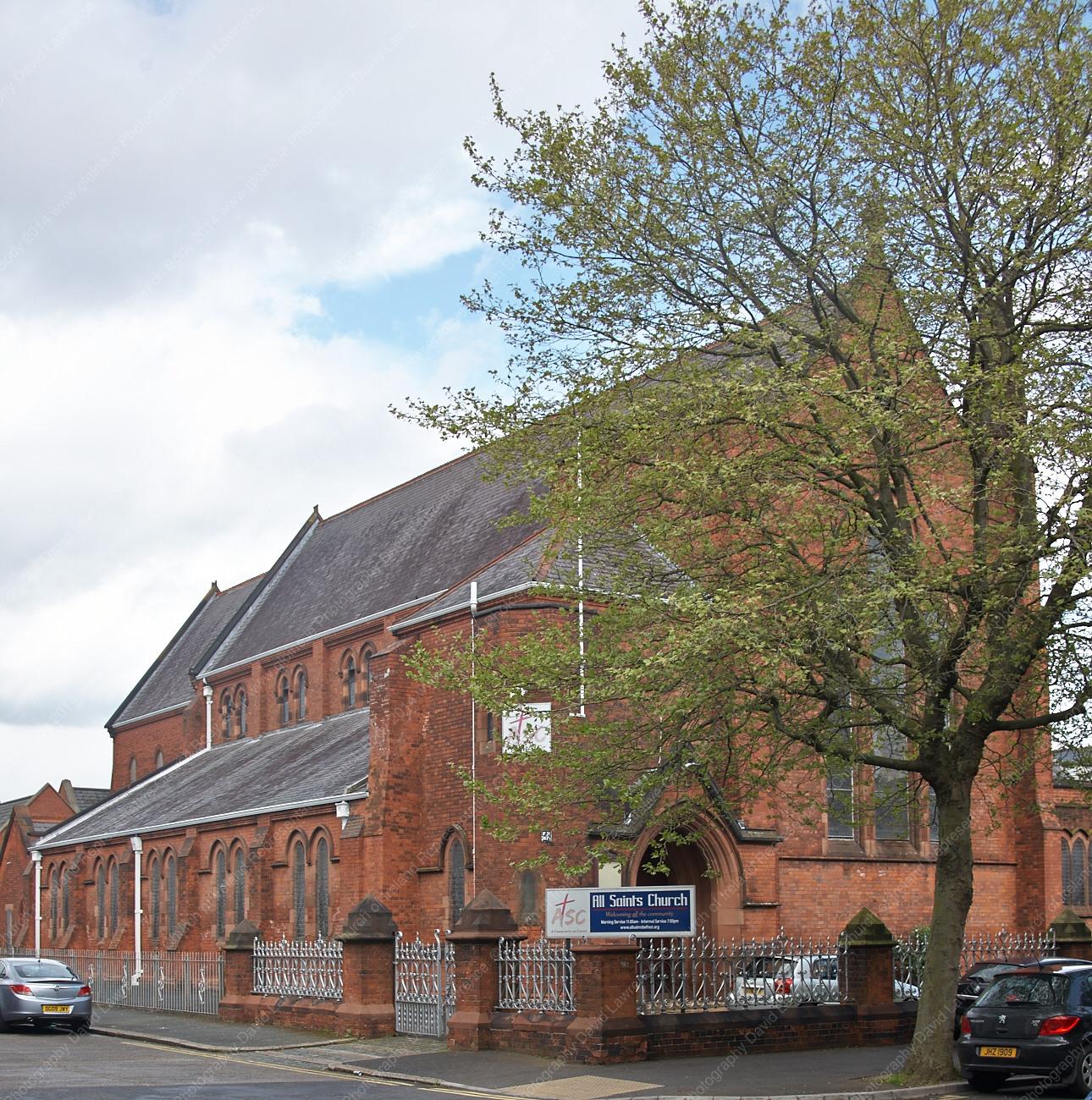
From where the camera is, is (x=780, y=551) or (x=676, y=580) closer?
(x=780, y=551)

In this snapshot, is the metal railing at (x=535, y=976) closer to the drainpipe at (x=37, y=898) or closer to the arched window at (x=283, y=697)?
the arched window at (x=283, y=697)

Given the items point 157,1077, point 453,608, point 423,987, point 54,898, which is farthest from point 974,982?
point 54,898

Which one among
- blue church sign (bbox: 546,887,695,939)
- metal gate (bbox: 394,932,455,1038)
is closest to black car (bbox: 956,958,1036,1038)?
blue church sign (bbox: 546,887,695,939)

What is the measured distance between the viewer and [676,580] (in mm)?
19141

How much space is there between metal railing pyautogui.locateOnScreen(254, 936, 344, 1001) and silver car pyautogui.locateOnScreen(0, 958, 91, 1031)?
3216mm

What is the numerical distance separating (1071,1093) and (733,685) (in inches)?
241

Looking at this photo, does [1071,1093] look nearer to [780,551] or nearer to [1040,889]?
[780,551]

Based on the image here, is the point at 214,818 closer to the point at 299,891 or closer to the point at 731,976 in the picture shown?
the point at 299,891

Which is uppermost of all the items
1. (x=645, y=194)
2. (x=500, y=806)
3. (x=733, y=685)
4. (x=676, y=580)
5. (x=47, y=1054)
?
(x=645, y=194)

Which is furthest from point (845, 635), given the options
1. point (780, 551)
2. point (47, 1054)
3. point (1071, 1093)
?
point (47, 1054)

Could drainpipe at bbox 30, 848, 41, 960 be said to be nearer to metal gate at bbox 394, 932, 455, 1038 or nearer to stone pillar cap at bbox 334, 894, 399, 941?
stone pillar cap at bbox 334, 894, 399, 941

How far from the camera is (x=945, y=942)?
59.2ft

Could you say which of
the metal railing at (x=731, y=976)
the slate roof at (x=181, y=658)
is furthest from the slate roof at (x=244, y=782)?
the metal railing at (x=731, y=976)

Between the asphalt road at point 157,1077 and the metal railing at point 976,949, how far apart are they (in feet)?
32.3
